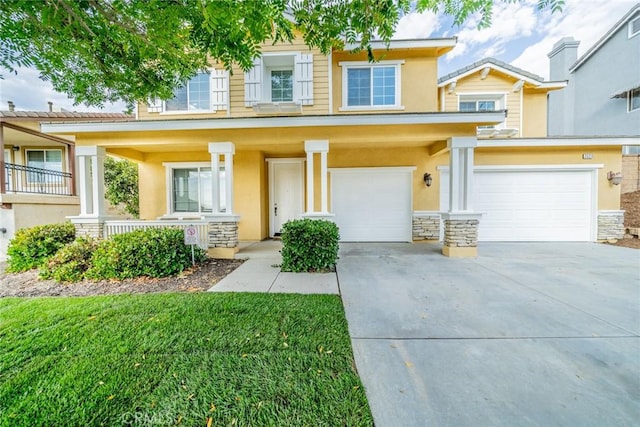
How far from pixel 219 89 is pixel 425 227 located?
760 cm

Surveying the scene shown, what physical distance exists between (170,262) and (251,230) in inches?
Result: 130

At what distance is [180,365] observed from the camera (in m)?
2.16

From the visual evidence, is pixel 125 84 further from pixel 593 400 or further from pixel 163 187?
pixel 593 400

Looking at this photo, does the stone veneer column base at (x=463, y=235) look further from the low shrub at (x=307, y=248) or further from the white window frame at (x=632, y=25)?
the white window frame at (x=632, y=25)

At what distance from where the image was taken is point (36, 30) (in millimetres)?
3211

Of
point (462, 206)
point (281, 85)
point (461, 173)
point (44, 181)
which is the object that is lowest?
point (462, 206)

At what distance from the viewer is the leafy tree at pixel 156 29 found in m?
2.90

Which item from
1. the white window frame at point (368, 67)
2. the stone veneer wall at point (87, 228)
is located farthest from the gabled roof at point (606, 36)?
the stone veneer wall at point (87, 228)

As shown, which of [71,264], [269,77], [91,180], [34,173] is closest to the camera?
[71,264]

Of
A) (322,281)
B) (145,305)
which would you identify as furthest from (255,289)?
(145,305)

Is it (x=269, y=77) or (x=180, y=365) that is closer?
(x=180, y=365)

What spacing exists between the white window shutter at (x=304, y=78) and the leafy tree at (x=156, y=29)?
3924mm

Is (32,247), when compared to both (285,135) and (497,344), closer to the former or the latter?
(285,135)

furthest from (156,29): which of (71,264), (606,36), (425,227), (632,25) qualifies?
(606,36)
